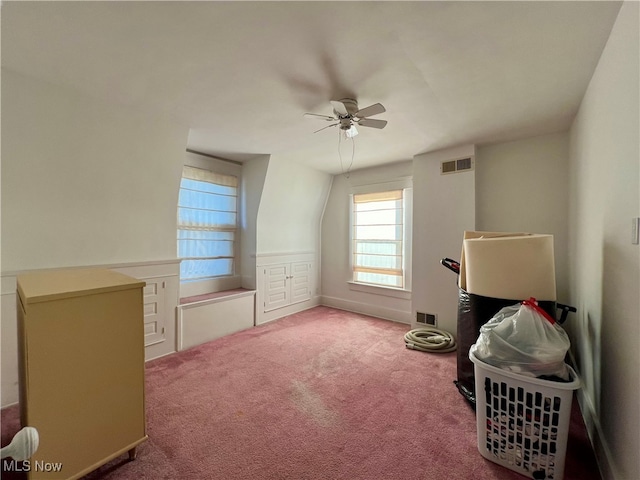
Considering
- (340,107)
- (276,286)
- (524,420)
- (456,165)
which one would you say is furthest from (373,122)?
(276,286)

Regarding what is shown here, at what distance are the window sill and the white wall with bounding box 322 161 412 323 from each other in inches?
1.3

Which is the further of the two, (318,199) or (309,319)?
(318,199)

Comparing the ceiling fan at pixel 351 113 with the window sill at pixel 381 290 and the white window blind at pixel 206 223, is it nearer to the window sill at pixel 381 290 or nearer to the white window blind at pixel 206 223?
the white window blind at pixel 206 223

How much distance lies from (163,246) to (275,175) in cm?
174

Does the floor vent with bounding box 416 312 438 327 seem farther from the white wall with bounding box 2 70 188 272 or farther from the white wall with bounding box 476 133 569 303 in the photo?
the white wall with bounding box 2 70 188 272

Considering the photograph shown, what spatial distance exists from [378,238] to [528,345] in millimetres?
2941

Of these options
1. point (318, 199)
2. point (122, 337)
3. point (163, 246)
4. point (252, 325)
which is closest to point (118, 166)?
point (163, 246)

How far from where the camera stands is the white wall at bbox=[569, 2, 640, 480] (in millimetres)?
1169

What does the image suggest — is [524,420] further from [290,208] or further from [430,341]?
[290,208]

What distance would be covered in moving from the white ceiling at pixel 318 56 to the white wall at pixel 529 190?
15.6 inches

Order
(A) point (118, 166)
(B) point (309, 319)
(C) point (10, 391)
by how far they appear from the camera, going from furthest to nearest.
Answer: (B) point (309, 319), (A) point (118, 166), (C) point (10, 391)

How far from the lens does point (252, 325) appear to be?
3.76m

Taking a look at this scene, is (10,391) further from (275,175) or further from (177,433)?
(275,175)

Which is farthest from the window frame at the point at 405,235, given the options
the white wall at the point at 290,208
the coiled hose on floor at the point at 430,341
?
the white wall at the point at 290,208
